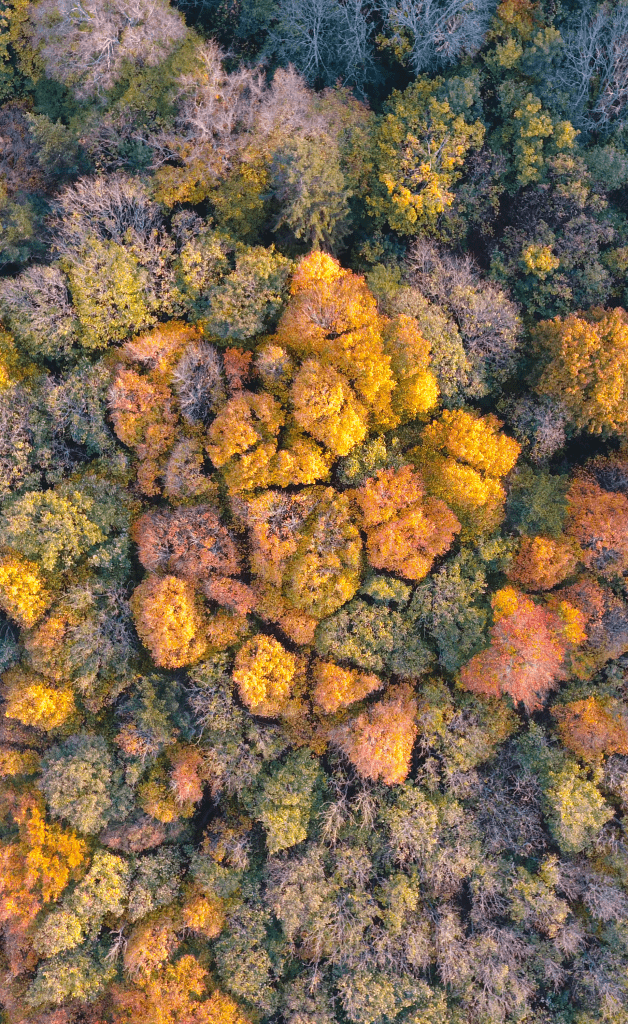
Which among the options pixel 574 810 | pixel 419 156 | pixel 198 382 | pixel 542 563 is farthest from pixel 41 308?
pixel 574 810

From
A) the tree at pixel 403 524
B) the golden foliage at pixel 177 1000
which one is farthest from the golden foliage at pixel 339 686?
the golden foliage at pixel 177 1000

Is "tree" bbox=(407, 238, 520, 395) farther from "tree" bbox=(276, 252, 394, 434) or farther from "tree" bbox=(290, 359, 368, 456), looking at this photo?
"tree" bbox=(290, 359, 368, 456)

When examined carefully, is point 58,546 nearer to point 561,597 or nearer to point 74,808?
point 74,808

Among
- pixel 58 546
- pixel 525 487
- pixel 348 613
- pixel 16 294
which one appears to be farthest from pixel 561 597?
pixel 16 294

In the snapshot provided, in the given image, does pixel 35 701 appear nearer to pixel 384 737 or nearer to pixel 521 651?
pixel 384 737

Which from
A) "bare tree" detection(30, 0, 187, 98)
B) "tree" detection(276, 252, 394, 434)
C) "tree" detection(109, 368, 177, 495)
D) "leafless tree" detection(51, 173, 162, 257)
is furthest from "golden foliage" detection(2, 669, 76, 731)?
"bare tree" detection(30, 0, 187, 98)

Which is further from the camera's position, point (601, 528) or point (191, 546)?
point (191, 546)

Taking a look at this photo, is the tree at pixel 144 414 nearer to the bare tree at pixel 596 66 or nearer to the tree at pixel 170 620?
the tree at pixel 170 620

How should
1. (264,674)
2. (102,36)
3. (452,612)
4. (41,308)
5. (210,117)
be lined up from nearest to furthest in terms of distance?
(264,674) < (452,612) < (41,308) < (102,36) < (210,117)
